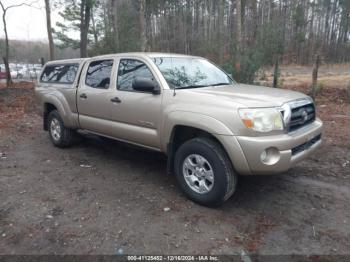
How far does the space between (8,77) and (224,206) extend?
14506mm

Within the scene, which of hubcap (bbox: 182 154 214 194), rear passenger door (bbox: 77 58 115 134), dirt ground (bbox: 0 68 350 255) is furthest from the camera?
rear passenger door (bbox: 77 58 115 134)

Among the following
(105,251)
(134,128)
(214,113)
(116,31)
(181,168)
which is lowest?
(105,251)

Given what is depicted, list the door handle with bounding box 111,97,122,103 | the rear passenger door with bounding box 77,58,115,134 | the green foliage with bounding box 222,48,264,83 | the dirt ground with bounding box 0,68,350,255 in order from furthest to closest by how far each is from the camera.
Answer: the green foliage with bounding box 222,48,264,83, the rear passenger door with bounding box 77,58,115,134, the door handle with bounding box 111,97,122,103, the dirt ground with bounding box 0,68,350,255

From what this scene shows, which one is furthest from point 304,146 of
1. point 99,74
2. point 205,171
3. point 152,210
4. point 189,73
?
point 99,74

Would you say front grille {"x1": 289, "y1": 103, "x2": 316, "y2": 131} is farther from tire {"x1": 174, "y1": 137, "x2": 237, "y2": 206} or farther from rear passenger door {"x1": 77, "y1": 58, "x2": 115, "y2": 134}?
rear passenger door {"x1": 77, "y1": 58, "x2": 115, "y2": 134}

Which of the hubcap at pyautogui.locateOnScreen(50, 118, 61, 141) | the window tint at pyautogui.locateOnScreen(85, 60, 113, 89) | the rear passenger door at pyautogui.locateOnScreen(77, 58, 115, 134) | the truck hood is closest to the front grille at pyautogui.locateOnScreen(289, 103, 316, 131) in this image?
the truck hood

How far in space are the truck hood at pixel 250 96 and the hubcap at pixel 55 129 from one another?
3.42 metres

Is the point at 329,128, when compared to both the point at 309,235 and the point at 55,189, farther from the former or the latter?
the point at 55,189

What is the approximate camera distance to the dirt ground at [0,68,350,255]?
2.97 metres

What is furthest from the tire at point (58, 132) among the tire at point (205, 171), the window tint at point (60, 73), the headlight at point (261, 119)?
the headlight at point (261, 119)

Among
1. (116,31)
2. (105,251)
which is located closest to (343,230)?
(105,251)

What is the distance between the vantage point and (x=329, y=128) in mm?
6961

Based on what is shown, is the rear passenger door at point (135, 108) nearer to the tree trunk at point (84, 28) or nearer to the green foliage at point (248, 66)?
the green foliage at point (248, 66)

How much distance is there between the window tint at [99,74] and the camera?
492 centimetres
